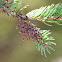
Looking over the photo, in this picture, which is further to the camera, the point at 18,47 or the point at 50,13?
the point at 18,47

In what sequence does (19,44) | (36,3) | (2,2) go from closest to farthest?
(2,2), (36,3), (19,44)

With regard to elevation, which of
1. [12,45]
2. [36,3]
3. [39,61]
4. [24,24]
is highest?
[36,3]

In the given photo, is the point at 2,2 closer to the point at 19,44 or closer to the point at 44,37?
the point at 44,37

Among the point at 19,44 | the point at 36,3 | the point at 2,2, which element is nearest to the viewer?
the point at 2,2

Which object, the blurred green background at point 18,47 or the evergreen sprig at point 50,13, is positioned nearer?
the evergreen sprig at point 50,13

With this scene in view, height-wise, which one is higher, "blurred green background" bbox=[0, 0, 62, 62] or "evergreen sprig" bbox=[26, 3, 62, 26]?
"evergreen sprig" bbox=[26, 3, 62, 26]

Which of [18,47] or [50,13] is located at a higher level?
[50,13]

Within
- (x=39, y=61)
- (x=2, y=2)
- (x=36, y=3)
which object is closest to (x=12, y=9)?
(x=2, y=2)

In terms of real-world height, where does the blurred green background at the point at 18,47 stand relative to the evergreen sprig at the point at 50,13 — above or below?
below

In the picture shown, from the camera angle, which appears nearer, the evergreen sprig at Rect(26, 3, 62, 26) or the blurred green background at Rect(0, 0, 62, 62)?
the evergreen sprig at Rect(26, 3, 62, 26)

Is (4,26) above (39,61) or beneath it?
above

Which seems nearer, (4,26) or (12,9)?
(12,9)
